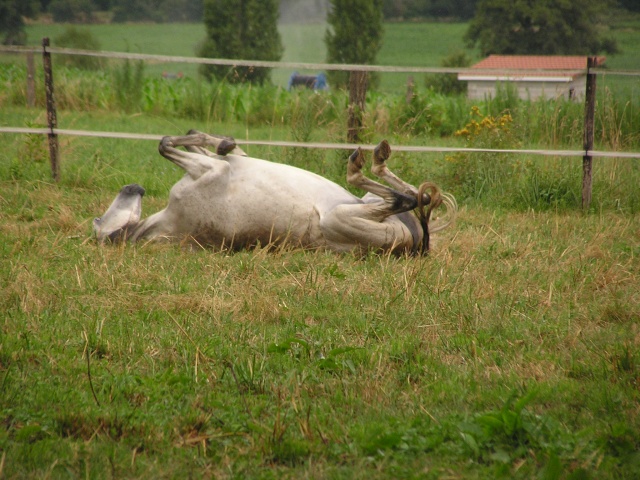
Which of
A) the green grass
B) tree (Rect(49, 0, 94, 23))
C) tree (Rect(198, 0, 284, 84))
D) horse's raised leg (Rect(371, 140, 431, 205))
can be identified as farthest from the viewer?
tree (Rect(49, 0, 94, 23))

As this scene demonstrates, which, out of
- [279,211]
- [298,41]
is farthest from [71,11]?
[279,211]

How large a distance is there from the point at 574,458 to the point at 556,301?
186 centimetres

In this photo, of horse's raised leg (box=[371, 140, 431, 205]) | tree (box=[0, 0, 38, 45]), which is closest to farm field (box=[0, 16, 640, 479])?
horse's raised leg (box=[371, 140, 431, 205])

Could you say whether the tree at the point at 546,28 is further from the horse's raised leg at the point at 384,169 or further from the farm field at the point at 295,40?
the horse's raised leg at the point at 384,169

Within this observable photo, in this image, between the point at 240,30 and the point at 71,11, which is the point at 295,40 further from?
the point at 240,30

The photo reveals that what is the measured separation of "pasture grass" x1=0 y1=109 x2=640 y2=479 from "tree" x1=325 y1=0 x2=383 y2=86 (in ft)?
103

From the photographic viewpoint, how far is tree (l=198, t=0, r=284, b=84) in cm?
3638

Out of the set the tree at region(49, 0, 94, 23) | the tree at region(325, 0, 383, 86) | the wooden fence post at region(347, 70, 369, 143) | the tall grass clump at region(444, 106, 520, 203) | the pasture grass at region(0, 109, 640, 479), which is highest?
the tree at region(49, 0, 94, 23)

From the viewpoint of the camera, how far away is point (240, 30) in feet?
121

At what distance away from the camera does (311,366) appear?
3.37 metres

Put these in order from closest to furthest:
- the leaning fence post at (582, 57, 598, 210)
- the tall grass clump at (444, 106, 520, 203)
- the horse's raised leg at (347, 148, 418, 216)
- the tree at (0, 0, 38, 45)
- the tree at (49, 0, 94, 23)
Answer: the horse's raised leg at (347, 148, 418, 216) → the leaning fence post at (582, 57, 598, 210) → the tall grass clump at (444, 106, 520, 203) → the tree at (0, 0, 38, 45) → the tree at (49, 0, 94, 23)

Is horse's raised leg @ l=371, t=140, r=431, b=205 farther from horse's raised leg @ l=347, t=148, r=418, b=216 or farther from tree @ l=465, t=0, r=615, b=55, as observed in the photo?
tree @ l=465, t=0, r=615, b=55

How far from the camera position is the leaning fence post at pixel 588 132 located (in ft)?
24.3

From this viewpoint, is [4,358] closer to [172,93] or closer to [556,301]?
[556,301]
